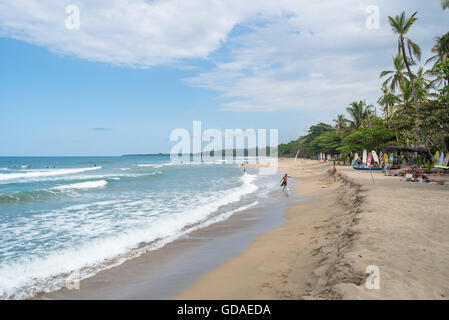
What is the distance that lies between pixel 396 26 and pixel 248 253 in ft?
83.3

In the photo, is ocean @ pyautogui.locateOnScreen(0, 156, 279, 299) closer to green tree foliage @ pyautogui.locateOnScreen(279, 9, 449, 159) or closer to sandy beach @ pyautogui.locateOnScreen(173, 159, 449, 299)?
sandy beach @ pyautogui.locateOnScreen(173, 159, 449, 299)

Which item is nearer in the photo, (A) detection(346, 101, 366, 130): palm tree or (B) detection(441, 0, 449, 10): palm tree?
(B) detection(441, 0, 449, 10): palm tree

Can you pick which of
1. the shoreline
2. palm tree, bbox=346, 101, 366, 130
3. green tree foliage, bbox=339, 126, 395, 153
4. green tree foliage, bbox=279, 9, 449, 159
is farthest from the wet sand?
palm tree, bbox=346, 101, 366, 130

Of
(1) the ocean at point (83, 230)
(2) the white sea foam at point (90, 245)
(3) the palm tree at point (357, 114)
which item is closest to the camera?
(2) the white sea foam at point (90, 245)

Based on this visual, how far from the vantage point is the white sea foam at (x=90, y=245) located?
5.65 m

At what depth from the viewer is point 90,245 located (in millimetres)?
7852

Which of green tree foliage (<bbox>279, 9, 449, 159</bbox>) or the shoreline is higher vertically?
green tree foliage (<bbox>279, 9, 449, 159</bbox>)

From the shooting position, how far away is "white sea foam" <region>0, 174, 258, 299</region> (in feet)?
18.5

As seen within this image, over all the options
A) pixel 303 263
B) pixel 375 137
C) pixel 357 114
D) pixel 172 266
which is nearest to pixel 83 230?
pixel 172 266

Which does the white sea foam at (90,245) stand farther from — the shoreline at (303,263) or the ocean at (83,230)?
the shoreline at (303,263)

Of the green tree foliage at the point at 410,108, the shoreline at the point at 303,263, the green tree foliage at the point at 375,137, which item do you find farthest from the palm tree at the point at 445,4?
the shoreline at the point at 303,263

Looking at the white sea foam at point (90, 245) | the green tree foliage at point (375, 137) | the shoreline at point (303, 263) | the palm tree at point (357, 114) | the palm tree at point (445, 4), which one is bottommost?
the white sea foam at point (90, 245)

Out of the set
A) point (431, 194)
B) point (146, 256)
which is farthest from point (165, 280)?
point (431, 194)

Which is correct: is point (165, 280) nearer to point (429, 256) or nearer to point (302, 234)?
point (302, 234)
